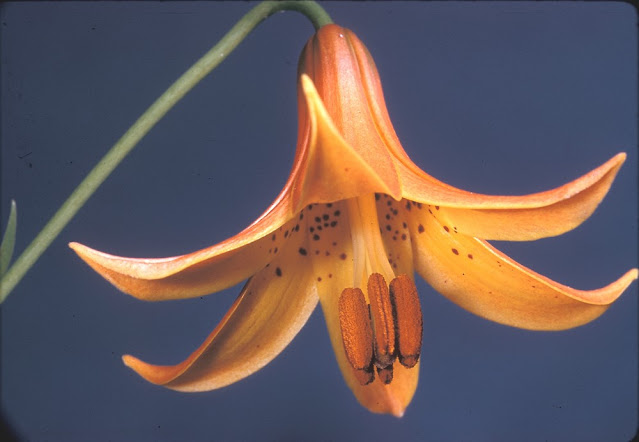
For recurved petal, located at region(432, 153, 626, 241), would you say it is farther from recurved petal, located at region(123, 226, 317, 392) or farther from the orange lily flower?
recurved petal, located at region(123, 226, 317, 392)

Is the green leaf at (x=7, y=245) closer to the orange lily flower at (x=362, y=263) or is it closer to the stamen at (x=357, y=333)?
the orange lily flower at (x=362, y=263)

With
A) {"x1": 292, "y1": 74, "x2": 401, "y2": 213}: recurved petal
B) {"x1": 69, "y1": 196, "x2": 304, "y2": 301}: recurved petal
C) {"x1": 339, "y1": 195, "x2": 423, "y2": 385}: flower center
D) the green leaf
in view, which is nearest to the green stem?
the green leaf

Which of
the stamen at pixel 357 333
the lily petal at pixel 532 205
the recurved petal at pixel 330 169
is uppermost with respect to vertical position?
the lily petal at pixel 532 205

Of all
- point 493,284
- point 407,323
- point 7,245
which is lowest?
point 7,245

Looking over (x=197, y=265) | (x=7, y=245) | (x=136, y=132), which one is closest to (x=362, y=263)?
(x=197, y=265)

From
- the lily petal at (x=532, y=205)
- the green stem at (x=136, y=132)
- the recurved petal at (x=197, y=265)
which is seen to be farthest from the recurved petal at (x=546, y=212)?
the green stem at (x=136, y=132)

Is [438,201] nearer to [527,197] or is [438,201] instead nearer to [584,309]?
[527,197]

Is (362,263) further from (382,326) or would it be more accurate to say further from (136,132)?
(136,132)
